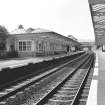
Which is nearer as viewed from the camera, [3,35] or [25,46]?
[3,35]

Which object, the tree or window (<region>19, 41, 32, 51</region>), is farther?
window (<region>19, 41, 32, 51</region>)

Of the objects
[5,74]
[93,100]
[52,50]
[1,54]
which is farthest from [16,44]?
[93,100]

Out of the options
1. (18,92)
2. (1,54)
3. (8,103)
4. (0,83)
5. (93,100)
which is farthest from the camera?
(1,54)

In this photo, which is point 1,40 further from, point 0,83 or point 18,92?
point 18,92

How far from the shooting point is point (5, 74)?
56.1 ft

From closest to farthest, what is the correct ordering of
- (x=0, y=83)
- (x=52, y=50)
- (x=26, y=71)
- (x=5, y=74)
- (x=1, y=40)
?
1. (x=0, y=83)
2. (x=5, y=74)
3. (x=26, y=71)
4. (x=1, y=40)
5. (x=52, y=50)

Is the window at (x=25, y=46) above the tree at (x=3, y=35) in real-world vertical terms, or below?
below

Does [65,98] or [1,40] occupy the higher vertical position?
[1,40]

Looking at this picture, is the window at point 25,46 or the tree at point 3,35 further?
the window at point 25,46

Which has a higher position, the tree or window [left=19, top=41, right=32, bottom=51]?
the tree

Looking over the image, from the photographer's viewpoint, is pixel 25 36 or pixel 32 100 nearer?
pixel 32 100

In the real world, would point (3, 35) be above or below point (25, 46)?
above

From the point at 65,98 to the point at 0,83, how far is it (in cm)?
609

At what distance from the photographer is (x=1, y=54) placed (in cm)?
4772
